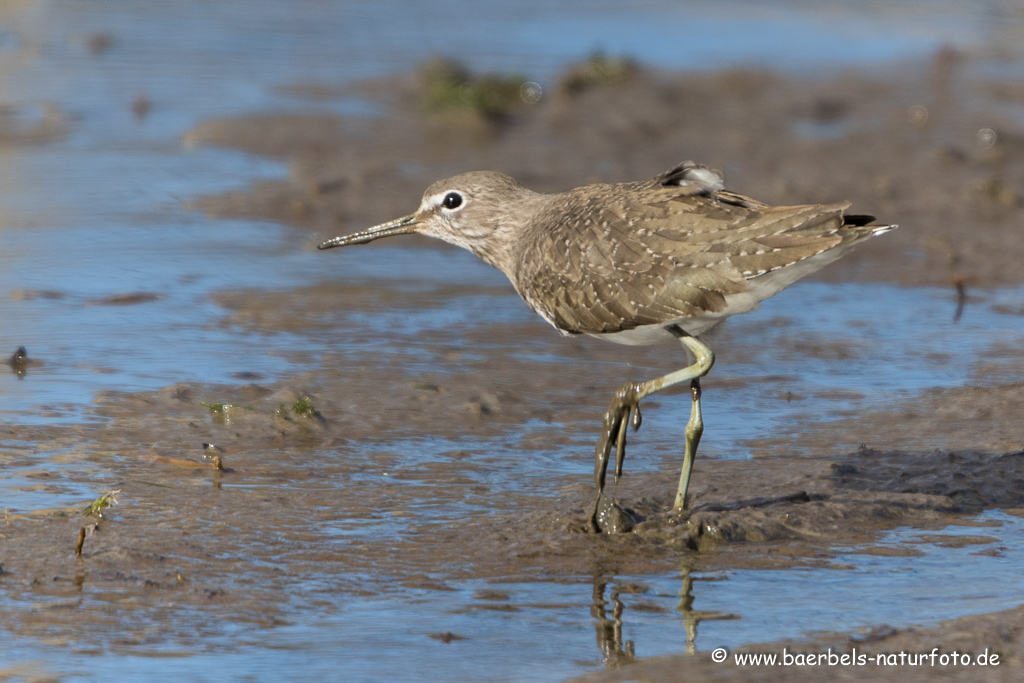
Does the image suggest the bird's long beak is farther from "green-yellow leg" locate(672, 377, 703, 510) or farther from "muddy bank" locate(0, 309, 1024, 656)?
"green-yellow leg" locate(672, 377, 703, 510)

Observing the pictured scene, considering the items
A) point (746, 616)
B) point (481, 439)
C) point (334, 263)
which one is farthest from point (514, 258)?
point (334, 263)

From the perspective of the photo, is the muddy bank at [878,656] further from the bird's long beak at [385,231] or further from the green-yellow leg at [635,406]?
the bird's long beak at [385,231]

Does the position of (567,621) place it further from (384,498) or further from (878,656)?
(384,498)

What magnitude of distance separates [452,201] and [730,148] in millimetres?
6350

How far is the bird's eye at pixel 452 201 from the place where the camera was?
7.27 meters

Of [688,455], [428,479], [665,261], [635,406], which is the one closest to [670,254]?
[665,261]

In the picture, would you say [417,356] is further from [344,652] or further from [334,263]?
[344,652]

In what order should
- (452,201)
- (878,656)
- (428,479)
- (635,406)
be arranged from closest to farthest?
(878,656) < (635,406) < (428,479) < (452,201)

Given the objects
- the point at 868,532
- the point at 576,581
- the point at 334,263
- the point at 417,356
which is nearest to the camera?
the point at 576,581

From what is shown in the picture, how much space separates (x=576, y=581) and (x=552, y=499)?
2.92ft

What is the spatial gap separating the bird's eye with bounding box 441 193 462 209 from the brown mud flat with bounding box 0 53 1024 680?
3.46 feet

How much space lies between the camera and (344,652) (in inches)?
185

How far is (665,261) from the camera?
6.00 metres

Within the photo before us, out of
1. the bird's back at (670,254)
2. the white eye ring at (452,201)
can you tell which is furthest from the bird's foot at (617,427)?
the white eye ring at (452,201)
